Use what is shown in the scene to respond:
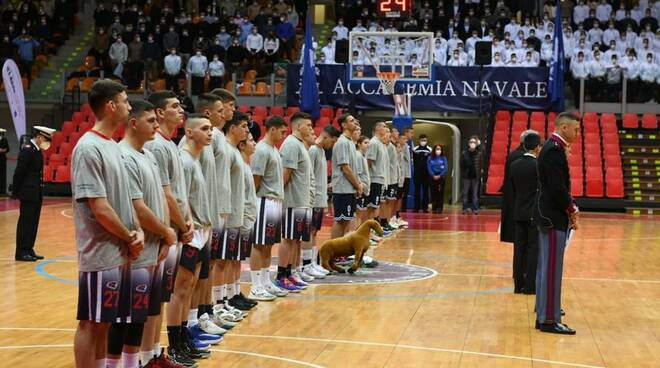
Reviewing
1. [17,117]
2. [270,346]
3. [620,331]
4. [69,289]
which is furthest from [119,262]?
[17,117]

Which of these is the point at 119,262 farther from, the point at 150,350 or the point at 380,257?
the point at 380,257

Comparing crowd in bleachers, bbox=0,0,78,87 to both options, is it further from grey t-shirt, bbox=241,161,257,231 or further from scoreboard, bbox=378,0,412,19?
grey t-shirt, bbox=241,161,257,231

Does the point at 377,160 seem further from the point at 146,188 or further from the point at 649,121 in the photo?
the point at 649,121

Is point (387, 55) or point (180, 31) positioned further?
point (180, 31)

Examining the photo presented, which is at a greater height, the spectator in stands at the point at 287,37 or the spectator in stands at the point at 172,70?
the spectator in stands at the point at 287,37

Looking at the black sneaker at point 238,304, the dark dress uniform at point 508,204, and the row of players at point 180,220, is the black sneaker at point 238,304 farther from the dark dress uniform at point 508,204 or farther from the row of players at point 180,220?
the dark dress uniform at point 508,204

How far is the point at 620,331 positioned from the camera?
8688 mm

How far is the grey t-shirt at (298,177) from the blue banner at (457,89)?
573 inches

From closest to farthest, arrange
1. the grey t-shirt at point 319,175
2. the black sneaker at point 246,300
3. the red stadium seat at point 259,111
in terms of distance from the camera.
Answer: the black sneaker at point 246,300
the grey t-shirt at point 319,175
the red stadium seat at point 259,111

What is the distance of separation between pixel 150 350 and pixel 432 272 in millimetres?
6604

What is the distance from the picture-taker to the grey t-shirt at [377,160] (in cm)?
1590

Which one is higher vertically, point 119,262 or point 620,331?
point 119,262

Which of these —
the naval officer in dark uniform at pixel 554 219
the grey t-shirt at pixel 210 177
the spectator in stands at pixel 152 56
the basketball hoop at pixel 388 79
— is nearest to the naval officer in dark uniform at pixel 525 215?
the naval officer in dark uniform at pixel 554 219

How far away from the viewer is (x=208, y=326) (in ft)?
26.5
